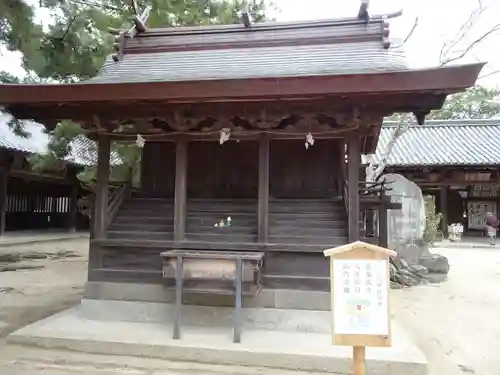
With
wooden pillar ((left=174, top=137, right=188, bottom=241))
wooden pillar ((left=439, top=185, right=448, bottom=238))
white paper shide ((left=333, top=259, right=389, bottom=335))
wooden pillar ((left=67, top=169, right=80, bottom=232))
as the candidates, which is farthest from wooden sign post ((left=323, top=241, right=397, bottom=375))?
wooden pillar ((left=67, top=169, right=80, bottom=232))

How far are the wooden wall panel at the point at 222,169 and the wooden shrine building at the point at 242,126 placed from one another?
16 mm

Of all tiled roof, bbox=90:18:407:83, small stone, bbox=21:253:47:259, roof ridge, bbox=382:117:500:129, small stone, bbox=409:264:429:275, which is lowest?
small stone, bbox=21:253:47:259

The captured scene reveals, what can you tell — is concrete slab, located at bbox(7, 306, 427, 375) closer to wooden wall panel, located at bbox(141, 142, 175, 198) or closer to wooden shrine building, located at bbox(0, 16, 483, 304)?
wooden shrine building, located at bbox(0, 16, 483, 304)

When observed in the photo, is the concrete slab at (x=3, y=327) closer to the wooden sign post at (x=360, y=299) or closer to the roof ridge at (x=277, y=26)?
the wooden sign post at (x=360, y=299)

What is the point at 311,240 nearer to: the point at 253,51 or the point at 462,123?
the point at 253,51

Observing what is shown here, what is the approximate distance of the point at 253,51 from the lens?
6949 mm

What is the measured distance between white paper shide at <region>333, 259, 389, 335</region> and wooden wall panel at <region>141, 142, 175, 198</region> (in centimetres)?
412

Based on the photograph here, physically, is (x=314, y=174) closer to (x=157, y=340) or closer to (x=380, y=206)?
(x=380, y=206)

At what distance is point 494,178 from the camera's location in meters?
23.3

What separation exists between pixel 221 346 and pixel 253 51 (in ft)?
14.2

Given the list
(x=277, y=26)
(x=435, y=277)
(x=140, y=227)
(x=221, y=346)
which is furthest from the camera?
(x=435, y=277)

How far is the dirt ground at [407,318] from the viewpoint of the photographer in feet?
15.2

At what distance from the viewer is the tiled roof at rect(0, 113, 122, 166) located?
1678 centimetres

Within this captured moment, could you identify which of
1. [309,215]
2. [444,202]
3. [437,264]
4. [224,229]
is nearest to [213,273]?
[224,229]
